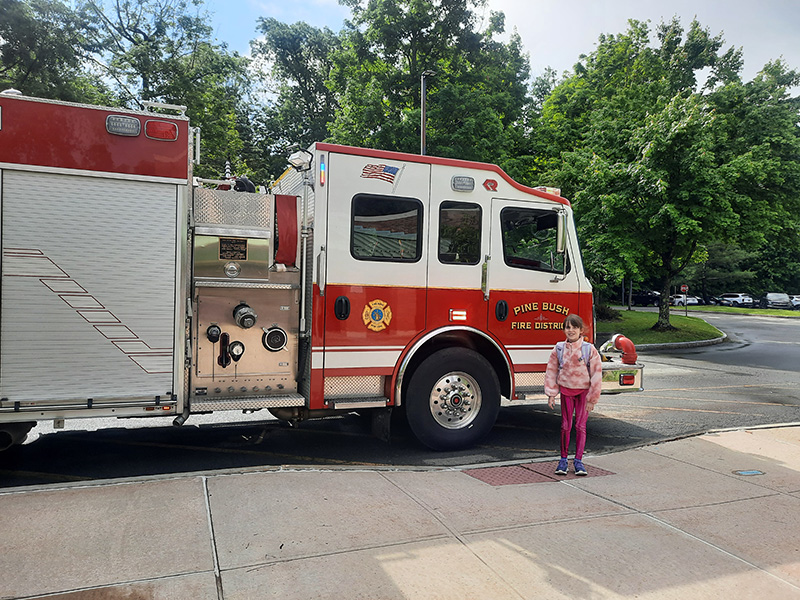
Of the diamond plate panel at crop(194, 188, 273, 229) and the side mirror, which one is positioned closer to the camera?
the diamond plate panel at crop(194, 188, 273, 229)

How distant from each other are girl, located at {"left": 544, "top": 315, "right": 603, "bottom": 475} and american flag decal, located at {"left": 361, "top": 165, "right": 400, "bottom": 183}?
89.4 inches

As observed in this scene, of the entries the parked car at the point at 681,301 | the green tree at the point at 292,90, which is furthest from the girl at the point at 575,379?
the parked car at the point at 681,301

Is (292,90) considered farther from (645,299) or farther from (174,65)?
(645,299)

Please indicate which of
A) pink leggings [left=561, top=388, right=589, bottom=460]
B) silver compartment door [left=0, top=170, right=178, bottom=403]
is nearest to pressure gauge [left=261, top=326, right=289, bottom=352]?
silver compartment door [left=0, top=170, right=178, bottom=403]

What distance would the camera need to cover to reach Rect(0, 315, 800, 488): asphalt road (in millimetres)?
5984

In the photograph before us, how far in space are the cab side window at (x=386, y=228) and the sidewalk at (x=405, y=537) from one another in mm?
2164

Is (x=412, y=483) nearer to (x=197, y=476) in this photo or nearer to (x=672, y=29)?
(x=197, y=476)

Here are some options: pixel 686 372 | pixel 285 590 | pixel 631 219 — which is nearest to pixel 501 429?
pixel 285 590

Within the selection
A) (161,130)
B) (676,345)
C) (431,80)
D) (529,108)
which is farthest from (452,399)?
(529,108)

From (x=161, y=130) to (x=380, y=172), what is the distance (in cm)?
209

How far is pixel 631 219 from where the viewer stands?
2150 centimetres

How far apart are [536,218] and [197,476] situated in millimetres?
4436

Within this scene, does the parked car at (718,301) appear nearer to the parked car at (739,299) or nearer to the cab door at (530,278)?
the parked car at (739,299)

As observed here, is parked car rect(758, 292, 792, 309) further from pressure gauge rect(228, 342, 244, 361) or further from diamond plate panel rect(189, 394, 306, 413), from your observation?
pressure gauge rect(228, 342, 244, 361)
